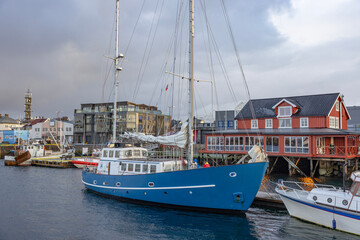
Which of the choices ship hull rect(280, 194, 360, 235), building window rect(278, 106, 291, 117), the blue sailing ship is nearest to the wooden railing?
building window rect(278, 106, 291, 117)

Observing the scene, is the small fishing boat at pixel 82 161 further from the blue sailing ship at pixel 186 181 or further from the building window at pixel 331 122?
the building window at pixel 331 122

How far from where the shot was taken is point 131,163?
872 inches

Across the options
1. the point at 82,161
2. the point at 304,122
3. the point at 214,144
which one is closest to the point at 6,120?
the point at 82,161

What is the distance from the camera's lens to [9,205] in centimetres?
2209

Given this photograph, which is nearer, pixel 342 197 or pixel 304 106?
pixel 342 197

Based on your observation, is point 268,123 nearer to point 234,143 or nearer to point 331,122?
point 234,143

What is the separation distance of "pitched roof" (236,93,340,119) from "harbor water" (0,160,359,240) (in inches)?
917

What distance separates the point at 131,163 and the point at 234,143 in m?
20.0

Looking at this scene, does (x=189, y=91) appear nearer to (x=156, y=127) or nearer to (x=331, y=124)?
(x=331, y=124)

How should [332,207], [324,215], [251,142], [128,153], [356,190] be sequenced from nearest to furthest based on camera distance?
[356,190], [332,207], [324,215], [128,153], [251,142]

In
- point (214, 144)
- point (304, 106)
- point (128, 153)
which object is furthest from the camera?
point (214, 144)

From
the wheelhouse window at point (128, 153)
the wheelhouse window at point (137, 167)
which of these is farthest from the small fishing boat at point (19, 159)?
the wheelhouse window at point (137, 167)

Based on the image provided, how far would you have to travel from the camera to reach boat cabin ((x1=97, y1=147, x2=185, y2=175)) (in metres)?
20.7

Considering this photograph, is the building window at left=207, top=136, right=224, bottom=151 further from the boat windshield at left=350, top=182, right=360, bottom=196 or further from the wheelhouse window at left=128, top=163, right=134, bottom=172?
the boat windshield at left=350, top=182, right=360, bottom=196
